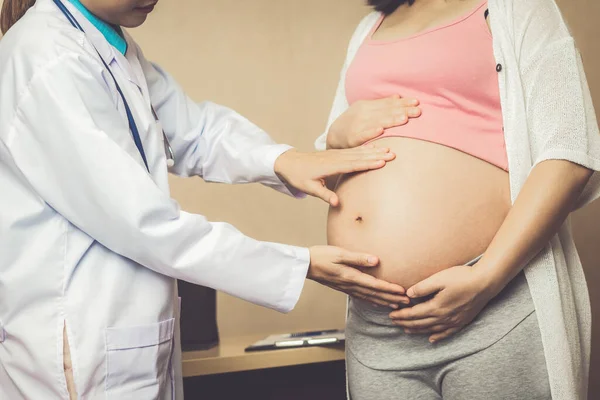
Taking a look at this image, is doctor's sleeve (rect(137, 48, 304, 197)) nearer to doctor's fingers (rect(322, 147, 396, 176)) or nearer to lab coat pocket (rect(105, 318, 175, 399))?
doctor's fingers (rect(322, 147, 396, 176))

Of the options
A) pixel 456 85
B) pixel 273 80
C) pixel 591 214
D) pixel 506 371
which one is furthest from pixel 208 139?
pixel 591 214

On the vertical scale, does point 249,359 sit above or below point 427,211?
below

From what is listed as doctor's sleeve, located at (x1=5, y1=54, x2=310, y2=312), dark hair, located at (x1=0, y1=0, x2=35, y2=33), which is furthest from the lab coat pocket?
dark hair, located at (x1=0, y1=0, x2=35, y2=33)

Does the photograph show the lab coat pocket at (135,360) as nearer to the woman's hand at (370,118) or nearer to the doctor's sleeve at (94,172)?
the doctor's sleeve at (94,172)

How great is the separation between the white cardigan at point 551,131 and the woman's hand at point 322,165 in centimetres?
23

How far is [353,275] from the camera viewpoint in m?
1.16

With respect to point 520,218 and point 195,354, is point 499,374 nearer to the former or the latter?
point 520,218

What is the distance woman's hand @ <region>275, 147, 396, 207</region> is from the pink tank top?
0.06 metres

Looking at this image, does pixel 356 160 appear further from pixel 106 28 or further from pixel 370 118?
pixel 106 28

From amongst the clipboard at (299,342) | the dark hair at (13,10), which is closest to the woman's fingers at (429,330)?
the clipboard at (299,342)

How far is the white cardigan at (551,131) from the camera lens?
1.08 metres

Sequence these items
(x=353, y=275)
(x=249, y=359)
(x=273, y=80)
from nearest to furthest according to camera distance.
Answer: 1. (x=353, y=275)
2. (x=249, y=359)
3. (x=273, y=80)

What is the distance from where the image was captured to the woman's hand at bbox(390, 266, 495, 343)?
3.53ft

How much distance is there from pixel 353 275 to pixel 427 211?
0.17 m
